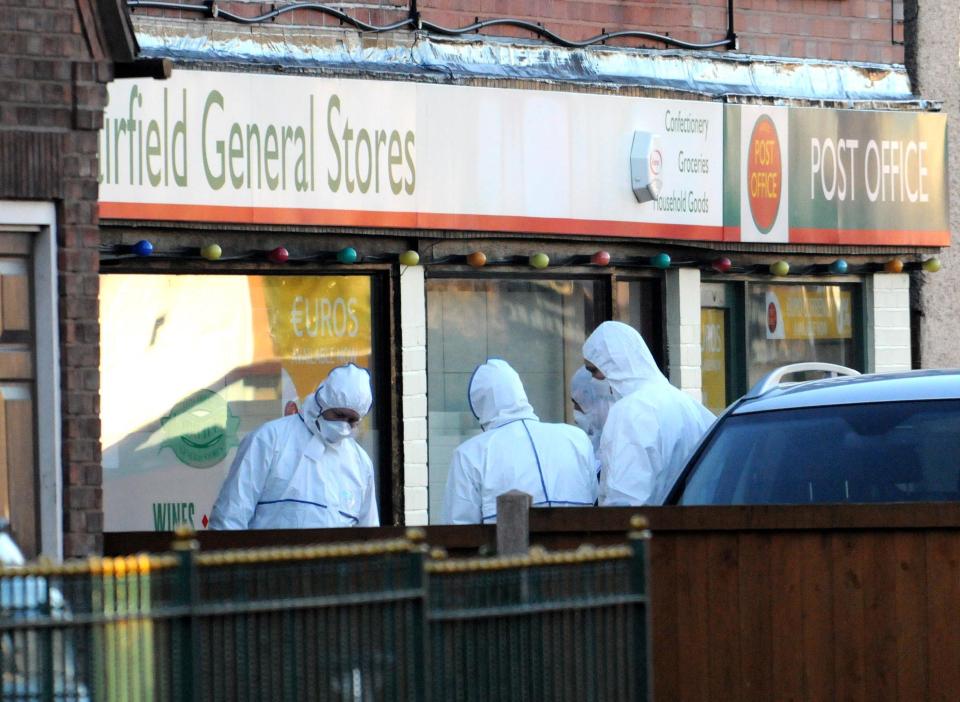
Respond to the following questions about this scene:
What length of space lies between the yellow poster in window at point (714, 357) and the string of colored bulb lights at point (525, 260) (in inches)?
14.1

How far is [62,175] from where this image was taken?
7.27 meters

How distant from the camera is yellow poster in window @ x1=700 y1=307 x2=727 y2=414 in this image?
1398cm

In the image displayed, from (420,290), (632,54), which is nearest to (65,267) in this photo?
(420,290)

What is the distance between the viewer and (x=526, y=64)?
42.5 feet

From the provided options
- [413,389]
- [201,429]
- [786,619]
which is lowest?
[786,619]

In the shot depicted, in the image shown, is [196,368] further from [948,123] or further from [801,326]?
[948,123]

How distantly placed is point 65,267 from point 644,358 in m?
2.97

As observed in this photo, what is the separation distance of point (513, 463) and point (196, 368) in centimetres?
371

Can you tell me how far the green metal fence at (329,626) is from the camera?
4742 millimetres

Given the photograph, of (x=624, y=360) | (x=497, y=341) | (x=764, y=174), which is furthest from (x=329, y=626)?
(x=764, y=174)

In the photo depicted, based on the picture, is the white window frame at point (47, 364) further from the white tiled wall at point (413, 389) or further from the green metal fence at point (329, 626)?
the white tiled wall at point (413, 389)

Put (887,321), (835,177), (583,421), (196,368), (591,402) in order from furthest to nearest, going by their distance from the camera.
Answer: (887,321)
(835,177)
(196,368)
(583,421)
(591,402)

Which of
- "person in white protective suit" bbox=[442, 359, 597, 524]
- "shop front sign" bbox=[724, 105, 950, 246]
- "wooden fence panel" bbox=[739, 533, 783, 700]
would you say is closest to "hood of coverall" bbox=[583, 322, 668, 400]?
"person in white protective suit" bbox=[442, 359, 597, 524]

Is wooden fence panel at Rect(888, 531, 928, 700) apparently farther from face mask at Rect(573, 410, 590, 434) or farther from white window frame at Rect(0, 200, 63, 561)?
face mask at Rect(573, 410, 590, 434)
